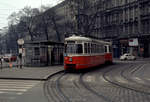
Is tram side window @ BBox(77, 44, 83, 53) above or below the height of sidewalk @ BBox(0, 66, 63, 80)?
above

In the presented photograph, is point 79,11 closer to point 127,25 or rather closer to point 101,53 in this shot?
point 101,53

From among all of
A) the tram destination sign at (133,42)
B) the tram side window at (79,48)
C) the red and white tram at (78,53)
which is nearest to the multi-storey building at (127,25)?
the tram destination sign at (133,42)

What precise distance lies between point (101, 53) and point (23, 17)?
3760 centimetres

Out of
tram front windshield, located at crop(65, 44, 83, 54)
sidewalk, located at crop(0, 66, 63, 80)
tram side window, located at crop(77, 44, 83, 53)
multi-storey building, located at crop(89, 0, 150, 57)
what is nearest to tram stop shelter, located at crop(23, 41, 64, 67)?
sidewalk, located at crop(0, 66, 63, 80)

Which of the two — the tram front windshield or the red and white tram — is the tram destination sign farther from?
the tram front windshield

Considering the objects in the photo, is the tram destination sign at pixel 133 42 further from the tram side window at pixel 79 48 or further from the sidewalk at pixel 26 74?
the sidewalk at pixel 26 74

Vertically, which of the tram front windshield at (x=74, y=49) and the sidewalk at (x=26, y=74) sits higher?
the tram front windshield at (x=74, y=49)

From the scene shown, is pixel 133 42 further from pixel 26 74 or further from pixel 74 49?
pixel 26 74

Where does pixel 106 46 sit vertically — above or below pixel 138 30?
below

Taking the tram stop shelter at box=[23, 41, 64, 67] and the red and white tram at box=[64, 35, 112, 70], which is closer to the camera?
the red and white tram at box=[64, 35, 112, 70]

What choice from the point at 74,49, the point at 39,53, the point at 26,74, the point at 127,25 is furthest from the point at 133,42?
the point at 26,74

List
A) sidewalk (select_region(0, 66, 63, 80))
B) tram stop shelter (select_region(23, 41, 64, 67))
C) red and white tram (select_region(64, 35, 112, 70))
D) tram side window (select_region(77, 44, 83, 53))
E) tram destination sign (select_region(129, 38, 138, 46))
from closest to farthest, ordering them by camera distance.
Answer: sidewalk (select_region(0, 66, 63, 80))
red and white tram (select_region(64, 35, 112, 70))
tram side window (select_region(77, 44, 83, 53))
tram stop shelter (select_region(23, 41, 64, 67))
tram destination sign (select_region(129, 38, 138, 46))

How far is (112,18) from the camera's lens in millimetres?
47688

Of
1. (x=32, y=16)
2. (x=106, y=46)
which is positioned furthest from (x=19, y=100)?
(x=32, y=16)
